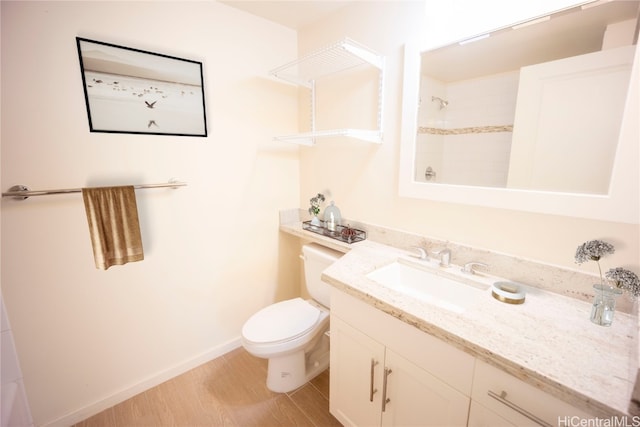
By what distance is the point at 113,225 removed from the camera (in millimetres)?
1328

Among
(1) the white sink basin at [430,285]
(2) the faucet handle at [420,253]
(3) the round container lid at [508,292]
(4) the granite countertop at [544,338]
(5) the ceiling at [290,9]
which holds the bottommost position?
(1) the white sink basin at [430,285]

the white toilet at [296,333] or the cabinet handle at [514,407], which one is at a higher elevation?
the cabinet handle at [514,407]

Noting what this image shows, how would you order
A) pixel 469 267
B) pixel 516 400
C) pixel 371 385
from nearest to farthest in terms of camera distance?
pixel 516 400 < pixel 371 385 < pixel 469 267

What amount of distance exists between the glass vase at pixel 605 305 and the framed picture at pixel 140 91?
6.17ft

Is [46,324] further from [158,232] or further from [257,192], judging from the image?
[257,192]

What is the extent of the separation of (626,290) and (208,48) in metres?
2.12

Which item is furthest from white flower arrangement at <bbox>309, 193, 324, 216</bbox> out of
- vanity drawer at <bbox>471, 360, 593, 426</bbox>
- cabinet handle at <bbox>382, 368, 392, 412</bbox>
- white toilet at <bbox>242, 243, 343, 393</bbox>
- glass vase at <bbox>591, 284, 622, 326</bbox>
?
glass vase at <bbox>591, 284, 622, 326</bbox>

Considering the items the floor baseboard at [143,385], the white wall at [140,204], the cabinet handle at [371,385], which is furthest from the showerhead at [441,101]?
the floor baseboard at [143,385]

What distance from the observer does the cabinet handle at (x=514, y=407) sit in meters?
0.68

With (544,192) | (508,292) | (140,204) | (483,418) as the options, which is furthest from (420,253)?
(140,204)

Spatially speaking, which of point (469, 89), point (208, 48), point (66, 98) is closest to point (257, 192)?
point (208, 48)

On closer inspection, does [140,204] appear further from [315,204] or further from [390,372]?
[390,372]

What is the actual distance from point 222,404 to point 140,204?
1.20 m

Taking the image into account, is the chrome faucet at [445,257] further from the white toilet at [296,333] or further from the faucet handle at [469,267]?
the white toilet at [296,333]
